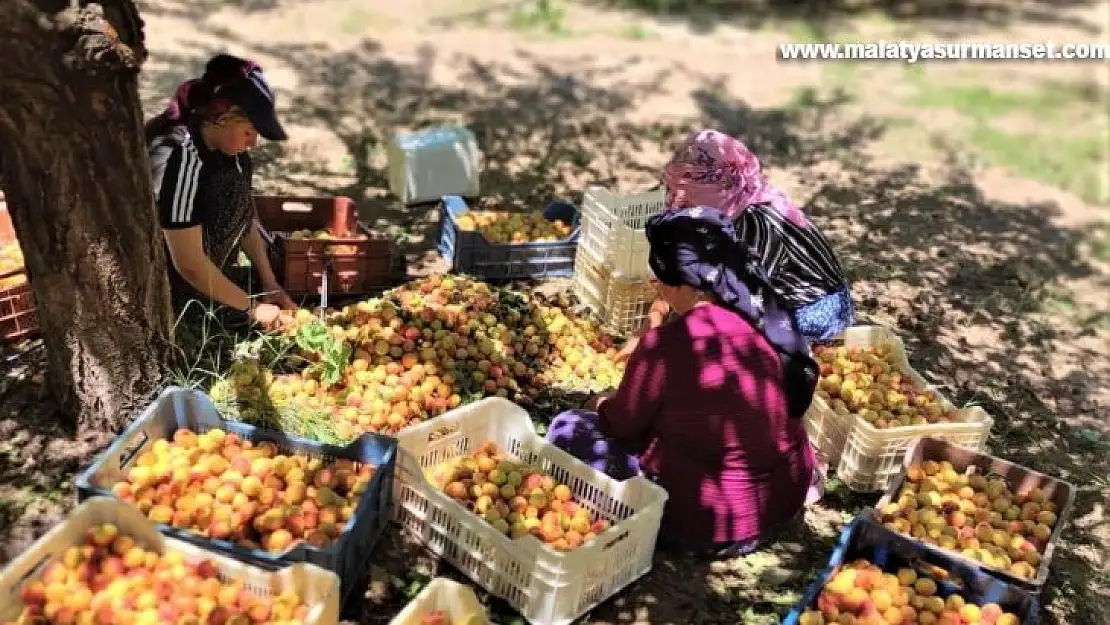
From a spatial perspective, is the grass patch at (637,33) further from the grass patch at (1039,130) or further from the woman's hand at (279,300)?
the woman's hand at (279,300)

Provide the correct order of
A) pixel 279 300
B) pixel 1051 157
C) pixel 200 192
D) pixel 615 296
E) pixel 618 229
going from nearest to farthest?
pixel 200 192
pixel 279 300
pixel 618 229
pixel 615 296
pixel 1051 157

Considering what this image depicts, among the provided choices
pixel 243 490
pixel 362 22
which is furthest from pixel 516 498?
pixel 362 22

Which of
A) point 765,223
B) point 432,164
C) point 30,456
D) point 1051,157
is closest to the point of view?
point 30,456

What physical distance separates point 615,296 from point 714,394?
1.84 metres

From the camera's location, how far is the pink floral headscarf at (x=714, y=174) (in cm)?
448

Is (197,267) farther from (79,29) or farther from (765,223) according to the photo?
(765,223)

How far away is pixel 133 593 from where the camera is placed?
287 centimetres

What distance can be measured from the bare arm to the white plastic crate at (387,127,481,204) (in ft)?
7.36

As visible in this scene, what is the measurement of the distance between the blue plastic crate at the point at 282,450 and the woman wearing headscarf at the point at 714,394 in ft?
2.98

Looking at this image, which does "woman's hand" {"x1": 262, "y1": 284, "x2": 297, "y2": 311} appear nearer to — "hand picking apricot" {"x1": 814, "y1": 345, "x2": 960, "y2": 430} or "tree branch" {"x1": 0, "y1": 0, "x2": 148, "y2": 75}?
"tree branch" {"x1": 0, "y1": 0, "x2": 148, "y2": 75}

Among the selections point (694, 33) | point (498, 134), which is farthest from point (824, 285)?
point (694, 33)

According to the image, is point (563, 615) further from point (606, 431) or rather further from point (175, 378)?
point (175, 378)

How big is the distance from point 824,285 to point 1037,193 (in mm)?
4815

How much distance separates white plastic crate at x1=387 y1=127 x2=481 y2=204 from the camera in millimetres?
6512
